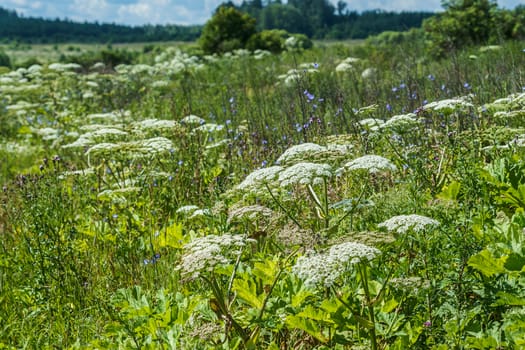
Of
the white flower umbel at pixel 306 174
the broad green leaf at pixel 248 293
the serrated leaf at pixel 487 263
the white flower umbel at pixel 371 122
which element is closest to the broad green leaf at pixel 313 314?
the broad green leaf at pixel 248 293

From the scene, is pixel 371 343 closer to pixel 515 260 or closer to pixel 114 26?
pixel 515 260

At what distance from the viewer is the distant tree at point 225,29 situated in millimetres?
23484

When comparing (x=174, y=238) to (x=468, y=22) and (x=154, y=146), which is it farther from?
(x=468, y=22)

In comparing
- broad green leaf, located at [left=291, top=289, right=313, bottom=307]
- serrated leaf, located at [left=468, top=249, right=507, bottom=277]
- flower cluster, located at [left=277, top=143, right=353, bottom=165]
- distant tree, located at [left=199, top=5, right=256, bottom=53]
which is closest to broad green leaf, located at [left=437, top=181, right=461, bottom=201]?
flower cluster, located at [left=277, top=143, right=353, bottom=165]

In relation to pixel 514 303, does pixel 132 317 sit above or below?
below

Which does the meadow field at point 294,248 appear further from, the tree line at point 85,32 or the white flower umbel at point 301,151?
the tree line at point 85,32

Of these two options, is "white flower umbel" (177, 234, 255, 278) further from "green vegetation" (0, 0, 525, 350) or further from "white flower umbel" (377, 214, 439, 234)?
"white flower umbel" (377, 214, 439, 234)

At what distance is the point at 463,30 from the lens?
51.2 ft

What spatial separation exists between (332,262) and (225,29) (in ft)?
74.6

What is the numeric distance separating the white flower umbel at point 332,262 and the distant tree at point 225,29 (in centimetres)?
2209

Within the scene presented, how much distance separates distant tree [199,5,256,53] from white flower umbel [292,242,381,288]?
22095 mm

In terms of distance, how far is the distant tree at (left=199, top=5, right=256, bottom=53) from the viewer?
23.5 m

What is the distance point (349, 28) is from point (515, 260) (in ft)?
483

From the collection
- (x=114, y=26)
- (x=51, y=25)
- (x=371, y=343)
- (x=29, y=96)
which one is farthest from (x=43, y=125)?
(x=114, y=26)
